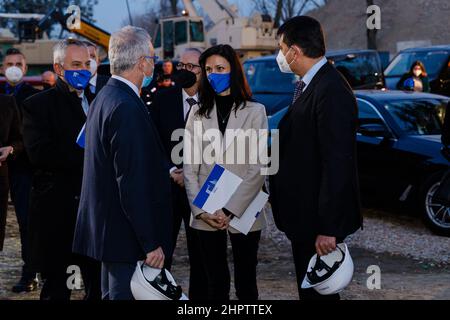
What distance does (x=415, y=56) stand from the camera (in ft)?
62.7

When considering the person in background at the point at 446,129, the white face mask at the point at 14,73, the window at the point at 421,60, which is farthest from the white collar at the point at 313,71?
the window at the point at 421,60

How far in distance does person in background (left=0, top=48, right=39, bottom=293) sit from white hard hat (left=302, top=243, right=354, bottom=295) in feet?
9.31

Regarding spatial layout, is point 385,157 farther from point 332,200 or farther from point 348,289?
point 332,200

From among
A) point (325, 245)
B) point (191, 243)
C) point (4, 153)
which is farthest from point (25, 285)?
point (325, 245)

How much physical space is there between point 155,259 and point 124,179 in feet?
1.42

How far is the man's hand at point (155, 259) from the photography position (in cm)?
430

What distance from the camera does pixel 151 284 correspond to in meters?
4.33

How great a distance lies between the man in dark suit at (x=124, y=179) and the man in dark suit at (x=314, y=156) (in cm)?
75

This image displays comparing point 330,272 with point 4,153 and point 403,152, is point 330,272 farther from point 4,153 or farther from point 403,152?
point 403,152

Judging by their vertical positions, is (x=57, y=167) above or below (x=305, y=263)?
above

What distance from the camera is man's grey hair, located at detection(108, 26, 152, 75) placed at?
4473 millimetres

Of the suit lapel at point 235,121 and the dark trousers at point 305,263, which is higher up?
the suit lapel at point 235,121

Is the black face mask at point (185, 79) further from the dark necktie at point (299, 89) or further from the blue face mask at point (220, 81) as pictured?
the dark necktie at point (299, 89)

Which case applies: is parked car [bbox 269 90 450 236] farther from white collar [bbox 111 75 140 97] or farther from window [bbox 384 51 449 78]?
window [bbox 384 51 449 78]
